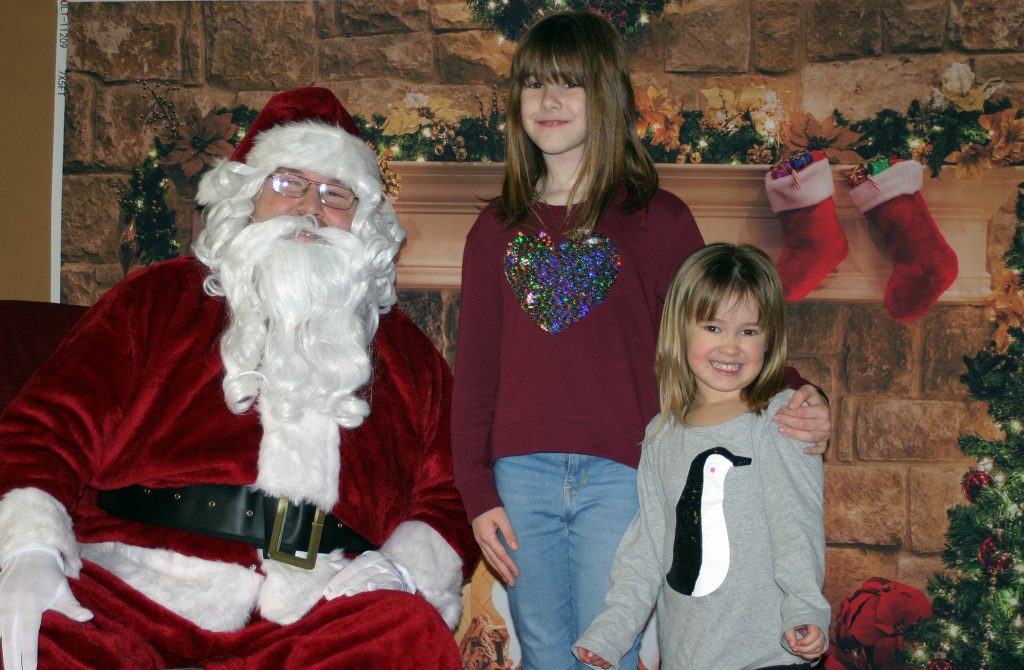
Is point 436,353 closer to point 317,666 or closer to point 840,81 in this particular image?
point 317,666

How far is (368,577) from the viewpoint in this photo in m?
2.09

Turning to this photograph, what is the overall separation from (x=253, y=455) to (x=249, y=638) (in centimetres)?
41

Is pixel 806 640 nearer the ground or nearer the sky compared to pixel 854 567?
nearer the sky

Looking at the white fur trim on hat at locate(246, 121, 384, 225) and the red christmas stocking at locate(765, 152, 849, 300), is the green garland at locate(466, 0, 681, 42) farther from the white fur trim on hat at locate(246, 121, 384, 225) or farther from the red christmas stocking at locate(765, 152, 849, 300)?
the white fur trim on hat at locate(246, 121, 384, 225)

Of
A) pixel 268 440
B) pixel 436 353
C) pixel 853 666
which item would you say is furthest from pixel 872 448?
pixel 268 440

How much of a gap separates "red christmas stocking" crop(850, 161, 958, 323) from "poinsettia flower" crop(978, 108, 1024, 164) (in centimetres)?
24

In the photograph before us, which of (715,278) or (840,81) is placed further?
(840,81)

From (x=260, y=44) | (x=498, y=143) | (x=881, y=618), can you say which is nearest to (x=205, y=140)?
(x=260, y=44)

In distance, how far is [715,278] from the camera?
2.05m

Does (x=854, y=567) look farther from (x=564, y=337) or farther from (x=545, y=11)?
(x=545, y=11)

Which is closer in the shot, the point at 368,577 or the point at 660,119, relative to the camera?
the point at 368,577

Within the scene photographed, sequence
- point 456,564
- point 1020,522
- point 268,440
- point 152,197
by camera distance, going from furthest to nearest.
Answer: point 152,197
point 1020,522
point 456,564
point 268,440

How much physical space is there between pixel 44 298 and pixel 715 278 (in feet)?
8.01

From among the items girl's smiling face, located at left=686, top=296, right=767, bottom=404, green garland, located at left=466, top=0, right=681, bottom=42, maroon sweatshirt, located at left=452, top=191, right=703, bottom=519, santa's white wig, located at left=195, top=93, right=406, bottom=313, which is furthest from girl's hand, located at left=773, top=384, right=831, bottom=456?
green garland, located at left=466, top=0, right=681, bottom=42
